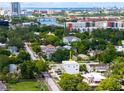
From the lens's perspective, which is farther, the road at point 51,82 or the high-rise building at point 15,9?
the high-rise building at point 15,9

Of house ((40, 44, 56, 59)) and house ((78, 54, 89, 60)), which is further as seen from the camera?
house ((40, 44, 56, 59))

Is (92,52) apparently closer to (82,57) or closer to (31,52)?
(82,57)

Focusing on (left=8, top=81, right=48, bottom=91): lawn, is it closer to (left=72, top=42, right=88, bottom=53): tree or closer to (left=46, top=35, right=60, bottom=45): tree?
(left=72, top=42, right=88, bottom=53): tree

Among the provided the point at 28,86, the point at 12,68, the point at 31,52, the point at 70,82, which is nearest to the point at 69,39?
the point at 31,52

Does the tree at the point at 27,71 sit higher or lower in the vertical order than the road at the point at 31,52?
higher

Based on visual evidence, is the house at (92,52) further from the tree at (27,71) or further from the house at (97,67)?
the tree at (27,71)

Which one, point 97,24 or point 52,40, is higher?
point 52,40

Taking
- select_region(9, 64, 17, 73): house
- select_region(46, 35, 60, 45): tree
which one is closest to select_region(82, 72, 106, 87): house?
select_region(9, 64, 17, 73): house

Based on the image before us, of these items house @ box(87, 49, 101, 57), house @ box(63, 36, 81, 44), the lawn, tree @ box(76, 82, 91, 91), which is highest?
tree @ box(76, 82, 91, 91)

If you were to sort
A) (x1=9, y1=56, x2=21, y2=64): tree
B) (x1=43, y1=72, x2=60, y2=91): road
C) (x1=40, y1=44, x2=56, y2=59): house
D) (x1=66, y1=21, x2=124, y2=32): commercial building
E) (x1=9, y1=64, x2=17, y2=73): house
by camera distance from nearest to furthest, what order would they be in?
(x1=43, y1=72, x2=60, y2=91): road
(x1=9, y1=64, x2=17, y2=73): house
(x1=9, y1=56, x2=21, y2=64): tree
(x1=40, y1=44, x2=56, y2=59): house
(x1=66, y1=21, x2=124, y2=32): commercial building

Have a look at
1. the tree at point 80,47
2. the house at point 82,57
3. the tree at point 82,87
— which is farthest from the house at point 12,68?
the tree at point 80,47
